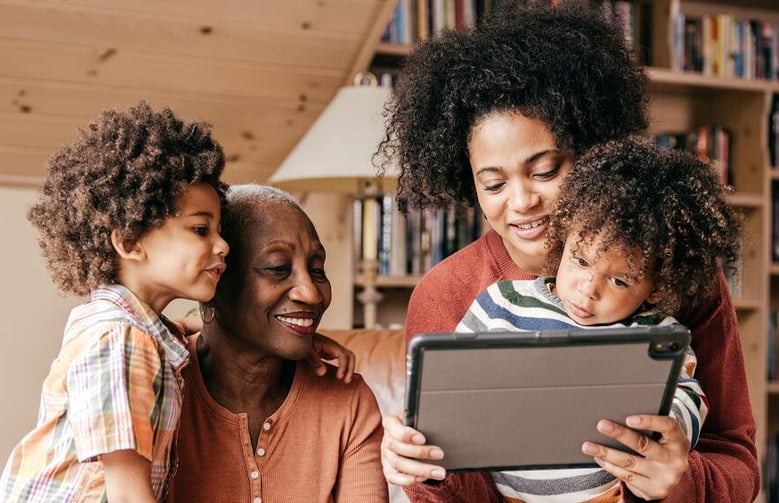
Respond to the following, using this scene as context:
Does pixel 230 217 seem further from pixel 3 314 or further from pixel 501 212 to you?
pixel 3 314

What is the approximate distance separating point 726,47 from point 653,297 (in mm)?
2462

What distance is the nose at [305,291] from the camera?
1.34 metres

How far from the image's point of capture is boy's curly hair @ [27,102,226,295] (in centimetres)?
121

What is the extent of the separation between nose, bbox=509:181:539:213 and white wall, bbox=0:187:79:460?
1380 millimetres

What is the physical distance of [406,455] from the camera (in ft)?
3.59

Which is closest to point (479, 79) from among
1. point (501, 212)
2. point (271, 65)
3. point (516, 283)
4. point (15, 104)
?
point (501, 212)

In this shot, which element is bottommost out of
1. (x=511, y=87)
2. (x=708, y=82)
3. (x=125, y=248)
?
(x=125, y=248)

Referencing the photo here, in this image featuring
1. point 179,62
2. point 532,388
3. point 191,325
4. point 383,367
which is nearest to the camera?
point 532,388

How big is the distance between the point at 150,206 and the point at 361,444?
1.65ft

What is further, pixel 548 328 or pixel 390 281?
pixel 390 281

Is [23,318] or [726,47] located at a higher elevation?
[726,47]

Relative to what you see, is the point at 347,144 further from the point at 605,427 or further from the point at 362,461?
the point at 605,427

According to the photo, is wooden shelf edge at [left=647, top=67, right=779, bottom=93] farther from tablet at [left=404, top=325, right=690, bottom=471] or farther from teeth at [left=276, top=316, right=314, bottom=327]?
tablet at [left=404, top=325, right=690, bottom=471]

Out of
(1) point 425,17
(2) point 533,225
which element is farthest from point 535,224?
(1) point 425,17
